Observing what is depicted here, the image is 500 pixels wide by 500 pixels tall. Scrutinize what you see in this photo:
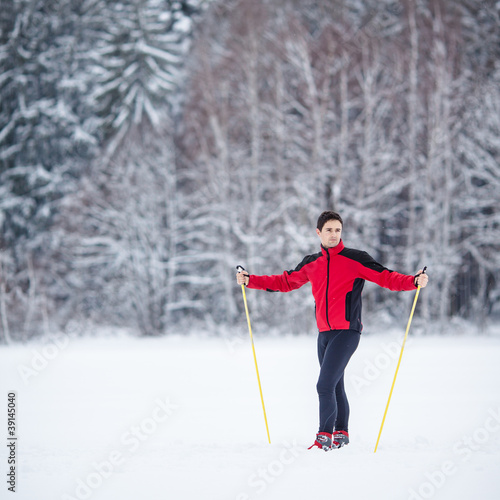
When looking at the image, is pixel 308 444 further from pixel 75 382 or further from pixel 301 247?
pixel 301 247

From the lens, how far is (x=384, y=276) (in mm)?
3898

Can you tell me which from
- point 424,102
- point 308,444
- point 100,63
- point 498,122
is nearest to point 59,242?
point 100,63

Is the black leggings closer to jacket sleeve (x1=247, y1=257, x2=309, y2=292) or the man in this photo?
the man

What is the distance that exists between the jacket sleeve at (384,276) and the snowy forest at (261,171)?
9.40 metres

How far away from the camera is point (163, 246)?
15.1 meters

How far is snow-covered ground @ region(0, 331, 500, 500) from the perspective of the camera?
3305 mm

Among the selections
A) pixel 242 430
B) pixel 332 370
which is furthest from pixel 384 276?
pixel 242 430

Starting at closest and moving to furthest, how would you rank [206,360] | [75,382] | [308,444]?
1. [308,444]
2. [75,382]
3. [206,360]

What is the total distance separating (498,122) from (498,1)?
3.62 meters

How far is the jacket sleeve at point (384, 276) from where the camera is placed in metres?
3.78

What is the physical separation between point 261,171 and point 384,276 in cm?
1153

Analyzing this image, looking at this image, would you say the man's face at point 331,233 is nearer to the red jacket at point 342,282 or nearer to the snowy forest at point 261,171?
the red jacket at point 342,282

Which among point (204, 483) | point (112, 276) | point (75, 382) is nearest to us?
point (204, 483)

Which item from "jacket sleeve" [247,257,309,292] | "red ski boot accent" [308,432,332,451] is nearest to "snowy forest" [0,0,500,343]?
"jacket sleeve" [247,257,309,292]
